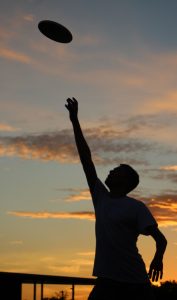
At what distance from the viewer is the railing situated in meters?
16.7

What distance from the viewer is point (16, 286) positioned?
17875 millimetres

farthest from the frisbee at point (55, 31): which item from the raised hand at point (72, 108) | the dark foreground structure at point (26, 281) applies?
the dark foreground structure at point (26, 281)

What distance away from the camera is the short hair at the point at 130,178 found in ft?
20.4

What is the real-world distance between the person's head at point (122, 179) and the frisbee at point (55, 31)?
5.80m

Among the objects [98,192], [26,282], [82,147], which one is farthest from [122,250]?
[26,282]

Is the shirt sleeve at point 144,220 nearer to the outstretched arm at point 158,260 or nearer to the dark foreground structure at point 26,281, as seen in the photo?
the outstretched arm at point 158,260

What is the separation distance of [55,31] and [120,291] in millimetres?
7060

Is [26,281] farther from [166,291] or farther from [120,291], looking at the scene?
[166,291]

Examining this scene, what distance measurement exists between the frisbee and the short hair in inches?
228

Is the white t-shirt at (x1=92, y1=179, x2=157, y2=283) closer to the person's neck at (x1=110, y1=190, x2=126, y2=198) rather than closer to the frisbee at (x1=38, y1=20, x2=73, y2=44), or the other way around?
the person's neck at (x1=110, y1=190, x2=126, y2=198)

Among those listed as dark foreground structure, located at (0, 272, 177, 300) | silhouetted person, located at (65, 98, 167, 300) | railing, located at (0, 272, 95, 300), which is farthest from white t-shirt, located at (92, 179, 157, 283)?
railing, located at (0, 272, 95, 300)

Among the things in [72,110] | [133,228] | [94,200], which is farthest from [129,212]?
[72,110]

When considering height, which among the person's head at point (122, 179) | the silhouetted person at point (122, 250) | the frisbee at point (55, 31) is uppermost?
the frisbee at point (55, 31)

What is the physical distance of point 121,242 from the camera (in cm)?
572
